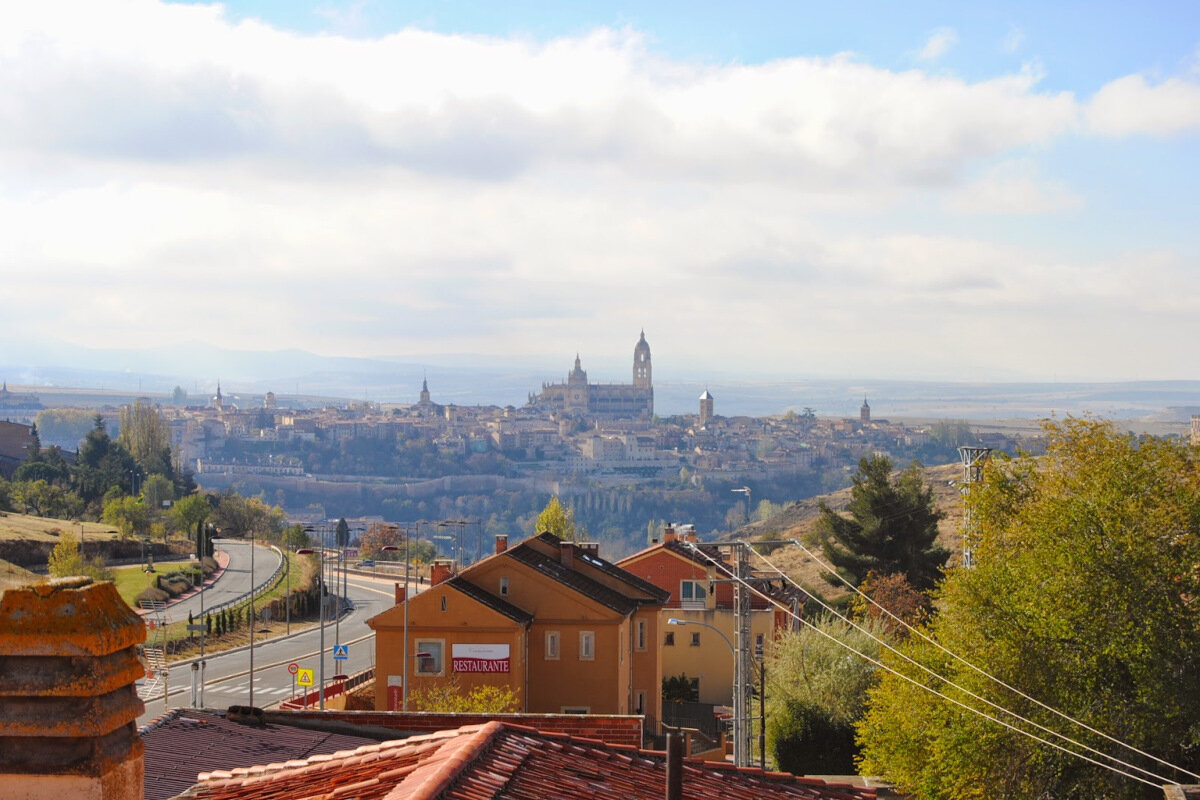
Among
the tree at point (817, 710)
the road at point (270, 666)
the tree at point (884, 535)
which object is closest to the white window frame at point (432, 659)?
the road at point (270, 666)

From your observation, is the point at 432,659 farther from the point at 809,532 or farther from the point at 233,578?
the point at 809,532

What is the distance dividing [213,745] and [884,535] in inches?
1417

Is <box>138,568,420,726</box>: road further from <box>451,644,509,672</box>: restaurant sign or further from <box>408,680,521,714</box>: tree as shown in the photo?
<box>451,644,509,672</box>: restaurant sign

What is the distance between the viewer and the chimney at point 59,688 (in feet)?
A: 12.9

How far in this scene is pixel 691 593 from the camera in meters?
36.3

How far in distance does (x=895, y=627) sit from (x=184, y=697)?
17367 mm

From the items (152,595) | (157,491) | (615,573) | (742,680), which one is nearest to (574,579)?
(615,573)

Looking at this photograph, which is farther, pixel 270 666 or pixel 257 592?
pixel 257 592

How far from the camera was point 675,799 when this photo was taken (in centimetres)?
570

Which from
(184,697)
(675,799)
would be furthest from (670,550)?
(675,799)

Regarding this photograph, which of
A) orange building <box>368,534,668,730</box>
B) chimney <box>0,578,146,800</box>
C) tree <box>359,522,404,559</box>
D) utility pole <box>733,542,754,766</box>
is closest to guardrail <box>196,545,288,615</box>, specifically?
tree <box>359,522,404,559</box>

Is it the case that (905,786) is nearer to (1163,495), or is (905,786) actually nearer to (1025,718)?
(1025,718)

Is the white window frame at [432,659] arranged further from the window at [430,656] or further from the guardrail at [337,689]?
the guardrail at [337,689]

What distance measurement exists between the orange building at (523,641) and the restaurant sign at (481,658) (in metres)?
0.02
